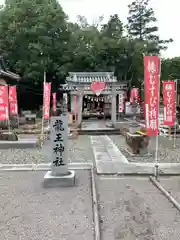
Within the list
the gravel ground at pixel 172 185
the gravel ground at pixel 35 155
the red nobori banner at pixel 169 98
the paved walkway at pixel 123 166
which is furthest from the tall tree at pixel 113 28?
the gravel ground at pixel 172 185

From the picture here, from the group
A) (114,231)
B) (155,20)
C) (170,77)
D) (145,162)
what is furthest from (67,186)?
(155,20)

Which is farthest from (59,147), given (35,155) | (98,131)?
(98,131)

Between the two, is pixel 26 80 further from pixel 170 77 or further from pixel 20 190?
pixel 20 190

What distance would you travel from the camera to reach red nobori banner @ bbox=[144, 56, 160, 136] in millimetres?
8445

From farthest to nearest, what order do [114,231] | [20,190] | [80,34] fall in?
[80,34] → [20,190] → [114,231]

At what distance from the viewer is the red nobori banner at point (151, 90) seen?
27.7 feet

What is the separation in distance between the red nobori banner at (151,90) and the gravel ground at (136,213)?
2.47 metres

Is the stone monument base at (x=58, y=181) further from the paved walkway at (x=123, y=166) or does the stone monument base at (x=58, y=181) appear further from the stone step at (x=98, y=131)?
the stone step at (x=98, y=131)

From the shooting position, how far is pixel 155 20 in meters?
38.5

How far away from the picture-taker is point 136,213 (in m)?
5.15

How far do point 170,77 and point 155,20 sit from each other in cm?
787

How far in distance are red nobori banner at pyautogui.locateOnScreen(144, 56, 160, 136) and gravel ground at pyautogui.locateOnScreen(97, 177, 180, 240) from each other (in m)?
2.47

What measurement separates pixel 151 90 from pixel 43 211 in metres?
5.06

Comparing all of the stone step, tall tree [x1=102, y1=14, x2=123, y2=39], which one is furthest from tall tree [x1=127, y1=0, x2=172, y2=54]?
the stone step
